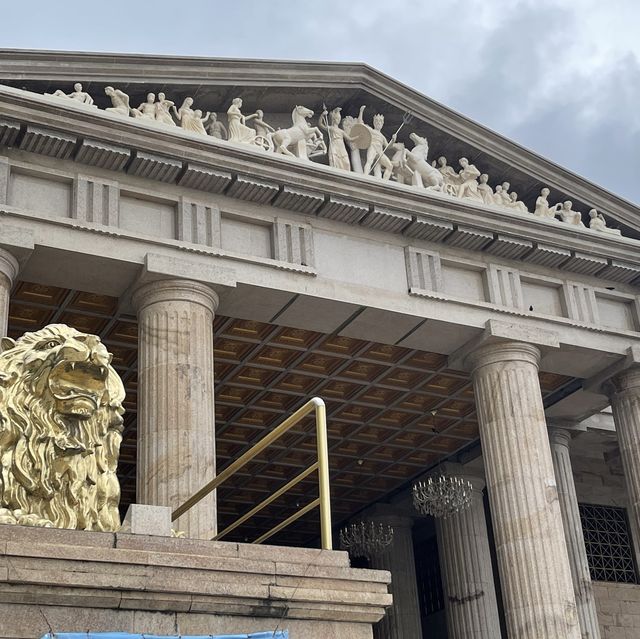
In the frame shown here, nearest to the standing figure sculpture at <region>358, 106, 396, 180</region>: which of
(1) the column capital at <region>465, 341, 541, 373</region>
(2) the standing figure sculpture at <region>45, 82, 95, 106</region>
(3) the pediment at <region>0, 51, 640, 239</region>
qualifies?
(3) the pediment at <region>0, 51, 640, 239</region>

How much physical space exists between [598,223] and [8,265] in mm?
11685

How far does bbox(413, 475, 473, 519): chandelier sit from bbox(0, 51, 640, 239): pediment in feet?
19.9

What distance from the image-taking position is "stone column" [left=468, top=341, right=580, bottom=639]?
59.3 ft

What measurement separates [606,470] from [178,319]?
14.3 metres

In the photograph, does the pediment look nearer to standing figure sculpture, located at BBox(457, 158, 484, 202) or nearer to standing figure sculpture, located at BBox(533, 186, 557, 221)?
standing figure sculpture, located at BBox(457, 158, 484, 202)

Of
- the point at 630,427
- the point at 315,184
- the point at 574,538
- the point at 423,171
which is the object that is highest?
the point at 423,171

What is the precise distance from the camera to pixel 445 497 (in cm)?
2350

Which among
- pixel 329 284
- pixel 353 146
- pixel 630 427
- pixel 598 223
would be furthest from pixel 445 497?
pixel 353 146

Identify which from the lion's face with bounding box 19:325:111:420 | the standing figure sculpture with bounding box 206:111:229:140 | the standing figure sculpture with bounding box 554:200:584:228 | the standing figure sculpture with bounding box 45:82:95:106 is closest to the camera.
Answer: the lion's face with bounding box 19:325:111:420

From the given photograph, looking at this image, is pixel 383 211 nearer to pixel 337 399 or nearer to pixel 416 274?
pixel 416 274

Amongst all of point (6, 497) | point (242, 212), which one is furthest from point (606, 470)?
point (6, 497)

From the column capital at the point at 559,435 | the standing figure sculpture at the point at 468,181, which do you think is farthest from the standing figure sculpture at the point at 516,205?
the column capital at the point at 559,435

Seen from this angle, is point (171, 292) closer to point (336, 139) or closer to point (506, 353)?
point (336, 139)

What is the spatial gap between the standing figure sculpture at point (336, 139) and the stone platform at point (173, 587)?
44.7ft
